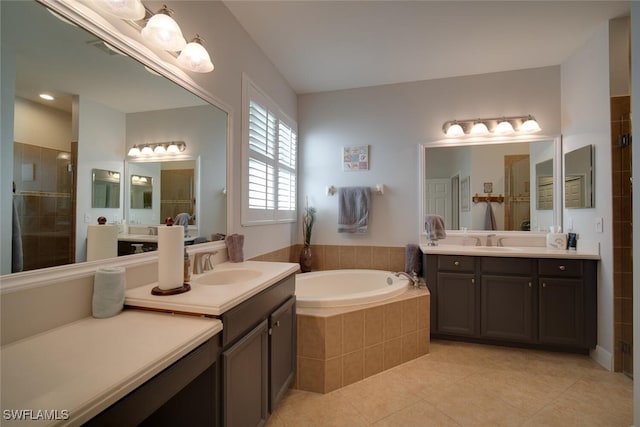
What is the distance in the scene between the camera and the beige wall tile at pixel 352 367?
196 centimetres

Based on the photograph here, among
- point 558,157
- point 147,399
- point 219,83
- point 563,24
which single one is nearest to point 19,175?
point 147,399

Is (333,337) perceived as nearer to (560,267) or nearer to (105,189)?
(105,189)

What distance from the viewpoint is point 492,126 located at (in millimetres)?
2943

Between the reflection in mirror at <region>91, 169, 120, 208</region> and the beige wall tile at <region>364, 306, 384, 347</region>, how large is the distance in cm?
175

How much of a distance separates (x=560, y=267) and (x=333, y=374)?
7.00 feet

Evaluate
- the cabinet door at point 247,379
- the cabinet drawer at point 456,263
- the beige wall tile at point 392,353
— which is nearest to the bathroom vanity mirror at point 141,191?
the cabinet door at point 247,379

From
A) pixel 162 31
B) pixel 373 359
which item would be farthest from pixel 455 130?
pixel 162 31

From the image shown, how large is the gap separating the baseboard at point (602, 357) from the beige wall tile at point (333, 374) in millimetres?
2139

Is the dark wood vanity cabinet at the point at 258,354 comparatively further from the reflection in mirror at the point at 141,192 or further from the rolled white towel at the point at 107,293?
the reflection in mirror at the point at 141,192

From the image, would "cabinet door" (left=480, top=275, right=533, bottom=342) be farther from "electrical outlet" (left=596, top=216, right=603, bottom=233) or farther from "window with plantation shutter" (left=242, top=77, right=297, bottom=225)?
"window with plantation shutter" (left=242, top=77, right=297, bottom=225)

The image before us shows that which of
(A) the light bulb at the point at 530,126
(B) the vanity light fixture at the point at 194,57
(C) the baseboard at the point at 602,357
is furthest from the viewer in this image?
(A) the light bulb at the point at 530,126

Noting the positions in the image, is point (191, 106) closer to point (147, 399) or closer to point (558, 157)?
point (147, 399)

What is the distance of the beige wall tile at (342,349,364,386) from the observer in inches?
77.0

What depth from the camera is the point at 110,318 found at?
107 centimetres
